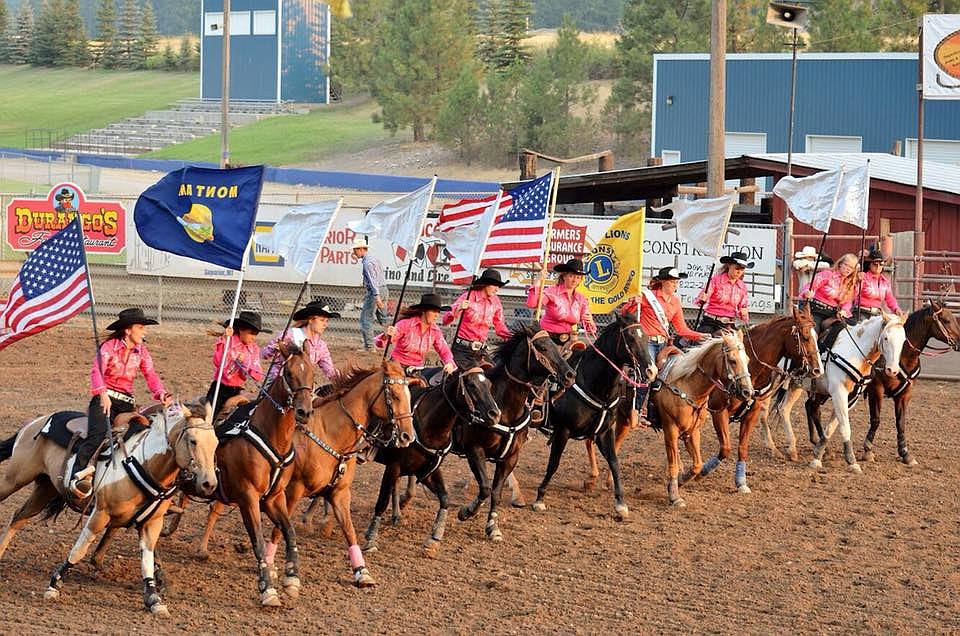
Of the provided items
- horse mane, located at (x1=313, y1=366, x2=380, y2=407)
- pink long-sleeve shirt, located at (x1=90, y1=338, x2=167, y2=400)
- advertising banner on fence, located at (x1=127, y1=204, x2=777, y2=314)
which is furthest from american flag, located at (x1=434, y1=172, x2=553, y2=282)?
advertising banner on fence, located at (x1=127, y1=204, x2=777, y2=314)

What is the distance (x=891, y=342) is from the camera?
46.9ft

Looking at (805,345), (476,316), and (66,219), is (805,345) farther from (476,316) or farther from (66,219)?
(66,219)

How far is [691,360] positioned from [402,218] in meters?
3.51

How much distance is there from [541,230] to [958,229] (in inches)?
577

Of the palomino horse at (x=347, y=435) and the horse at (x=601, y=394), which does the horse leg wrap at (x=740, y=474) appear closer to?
the horse at (x=601, y=394)

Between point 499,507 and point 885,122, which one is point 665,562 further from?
point 885,122

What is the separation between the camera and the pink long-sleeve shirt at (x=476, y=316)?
12234 mm

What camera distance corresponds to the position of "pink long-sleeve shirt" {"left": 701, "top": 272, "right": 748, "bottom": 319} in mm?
14273

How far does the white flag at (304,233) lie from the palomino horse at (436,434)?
2402 mm

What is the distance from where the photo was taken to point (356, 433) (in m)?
9.82

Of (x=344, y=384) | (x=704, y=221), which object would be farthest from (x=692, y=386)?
(x=704, y=221)

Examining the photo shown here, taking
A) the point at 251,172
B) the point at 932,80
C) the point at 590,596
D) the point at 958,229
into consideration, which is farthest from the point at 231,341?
the point at 958,229

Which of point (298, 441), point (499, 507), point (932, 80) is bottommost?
point (499, 507)

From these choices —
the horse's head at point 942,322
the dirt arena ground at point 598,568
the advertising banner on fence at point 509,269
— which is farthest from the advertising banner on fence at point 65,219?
the horse's head at point 942,322
